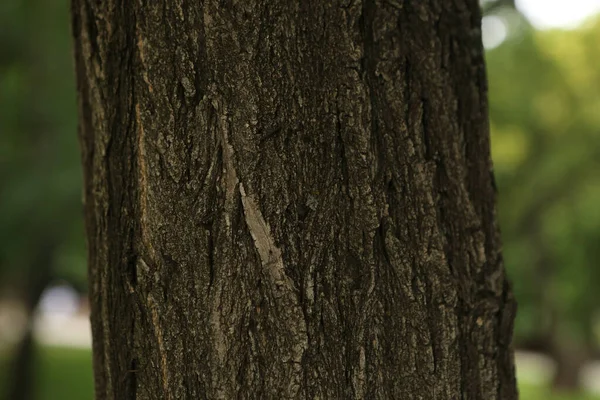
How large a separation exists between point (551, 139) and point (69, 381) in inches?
544

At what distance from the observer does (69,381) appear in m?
19.8

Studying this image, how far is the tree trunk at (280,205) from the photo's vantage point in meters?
1.63

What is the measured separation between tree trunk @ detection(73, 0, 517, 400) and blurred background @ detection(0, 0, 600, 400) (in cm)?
798

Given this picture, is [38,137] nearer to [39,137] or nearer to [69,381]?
[39,137]

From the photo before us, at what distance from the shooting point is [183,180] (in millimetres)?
1644

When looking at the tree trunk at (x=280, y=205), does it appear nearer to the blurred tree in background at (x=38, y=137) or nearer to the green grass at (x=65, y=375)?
the blurred tree in background at (x=38, y=137)

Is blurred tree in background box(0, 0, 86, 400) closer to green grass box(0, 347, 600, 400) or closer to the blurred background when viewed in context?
the blurred background

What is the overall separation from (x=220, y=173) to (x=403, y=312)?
54 centimetres

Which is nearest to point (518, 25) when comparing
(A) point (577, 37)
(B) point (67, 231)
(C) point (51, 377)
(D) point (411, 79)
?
(A) point (577, 37)

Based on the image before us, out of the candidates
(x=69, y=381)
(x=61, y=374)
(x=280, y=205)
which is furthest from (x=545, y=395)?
(x=280, y=205)

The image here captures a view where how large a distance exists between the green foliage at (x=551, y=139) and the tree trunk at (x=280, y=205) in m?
13.6

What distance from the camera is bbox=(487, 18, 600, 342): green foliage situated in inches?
592

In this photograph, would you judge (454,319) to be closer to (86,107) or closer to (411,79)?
(411,79)

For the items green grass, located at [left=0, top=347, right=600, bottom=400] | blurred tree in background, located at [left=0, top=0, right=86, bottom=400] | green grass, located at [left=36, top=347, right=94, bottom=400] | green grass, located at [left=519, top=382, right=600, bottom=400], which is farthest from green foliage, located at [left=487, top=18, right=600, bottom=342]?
green grass, located at [left=36, top=347, right=94, bottom=400]
